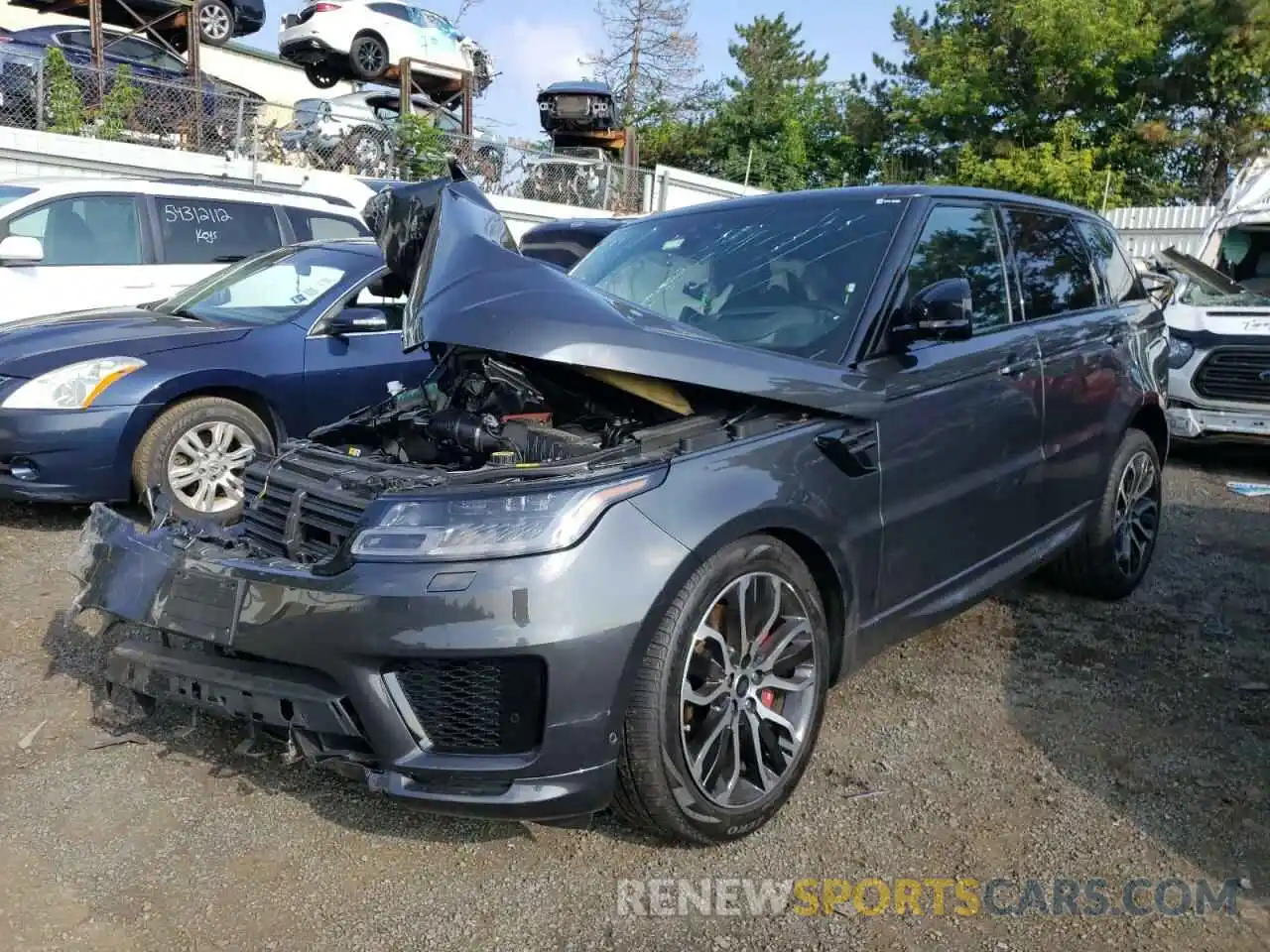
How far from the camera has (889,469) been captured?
322 centimetres

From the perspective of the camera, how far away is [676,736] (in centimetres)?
259

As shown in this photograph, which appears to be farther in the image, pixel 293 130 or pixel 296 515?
pixel 293 130

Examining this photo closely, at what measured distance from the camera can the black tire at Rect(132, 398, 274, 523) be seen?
5.35 meters

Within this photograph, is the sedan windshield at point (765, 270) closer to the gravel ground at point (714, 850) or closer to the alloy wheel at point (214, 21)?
the gravel ground at point (714, 850)

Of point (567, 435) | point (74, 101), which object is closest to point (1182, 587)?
point (567, 435)

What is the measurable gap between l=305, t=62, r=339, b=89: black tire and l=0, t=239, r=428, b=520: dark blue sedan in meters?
13.7

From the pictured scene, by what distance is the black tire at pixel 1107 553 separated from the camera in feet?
15.1

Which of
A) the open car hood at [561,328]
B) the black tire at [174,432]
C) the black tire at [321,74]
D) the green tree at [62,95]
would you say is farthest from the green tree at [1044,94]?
the open car hood at [561,328]

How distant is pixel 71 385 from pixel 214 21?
1612 cm

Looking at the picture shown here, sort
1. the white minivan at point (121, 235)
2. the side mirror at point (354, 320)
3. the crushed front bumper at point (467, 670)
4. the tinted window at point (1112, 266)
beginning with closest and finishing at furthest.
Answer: the crushed front bumper at point (467, 670) → the tinted window at point (1112, 266) → the side mirror at point (354, 320) → the white minivan at point (121, 235)


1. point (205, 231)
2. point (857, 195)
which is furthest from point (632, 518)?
point (205, 231)

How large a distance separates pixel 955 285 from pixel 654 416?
3.40 feet

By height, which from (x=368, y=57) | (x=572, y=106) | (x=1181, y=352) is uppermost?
(x=368, y=57)

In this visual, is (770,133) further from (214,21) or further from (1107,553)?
(1107,553)
